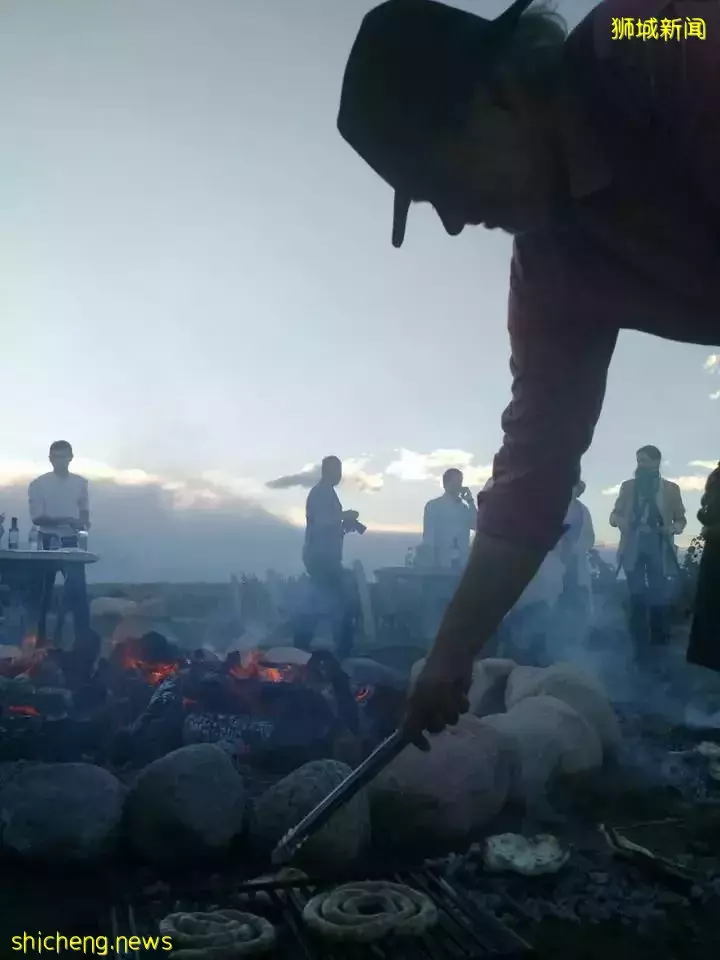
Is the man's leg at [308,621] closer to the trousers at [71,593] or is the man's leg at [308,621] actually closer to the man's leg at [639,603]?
the trousers at [71,593]

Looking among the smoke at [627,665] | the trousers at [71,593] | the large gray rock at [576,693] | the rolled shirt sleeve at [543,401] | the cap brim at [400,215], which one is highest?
the cap brim at [400,215]

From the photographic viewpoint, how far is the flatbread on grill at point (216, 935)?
171 centimetres

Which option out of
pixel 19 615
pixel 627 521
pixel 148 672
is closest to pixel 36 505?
pixel 19 615

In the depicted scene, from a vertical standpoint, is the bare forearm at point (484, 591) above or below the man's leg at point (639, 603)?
above

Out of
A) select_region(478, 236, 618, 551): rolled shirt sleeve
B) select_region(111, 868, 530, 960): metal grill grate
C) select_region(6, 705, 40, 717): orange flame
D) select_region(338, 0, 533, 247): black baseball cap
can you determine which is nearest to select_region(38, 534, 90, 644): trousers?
select_region(6, 705, 40, 717): orange flame

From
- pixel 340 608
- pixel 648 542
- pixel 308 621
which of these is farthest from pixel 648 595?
pixel 308 621

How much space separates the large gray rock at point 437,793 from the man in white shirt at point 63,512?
444 centimetres

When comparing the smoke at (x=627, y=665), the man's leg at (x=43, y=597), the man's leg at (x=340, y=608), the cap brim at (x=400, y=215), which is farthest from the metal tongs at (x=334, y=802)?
the man's leg at (x=340, y=608)

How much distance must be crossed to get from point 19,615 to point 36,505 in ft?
3.66

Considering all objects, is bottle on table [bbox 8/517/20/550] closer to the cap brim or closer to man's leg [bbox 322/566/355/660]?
man's leg [bbox 322/566/355/660]

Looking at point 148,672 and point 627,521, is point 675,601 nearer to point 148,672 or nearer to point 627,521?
point 627,521

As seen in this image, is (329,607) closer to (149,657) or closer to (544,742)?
(149,657)

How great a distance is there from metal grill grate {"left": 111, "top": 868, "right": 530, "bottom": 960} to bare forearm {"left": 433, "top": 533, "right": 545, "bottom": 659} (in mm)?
704

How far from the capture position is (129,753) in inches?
144
